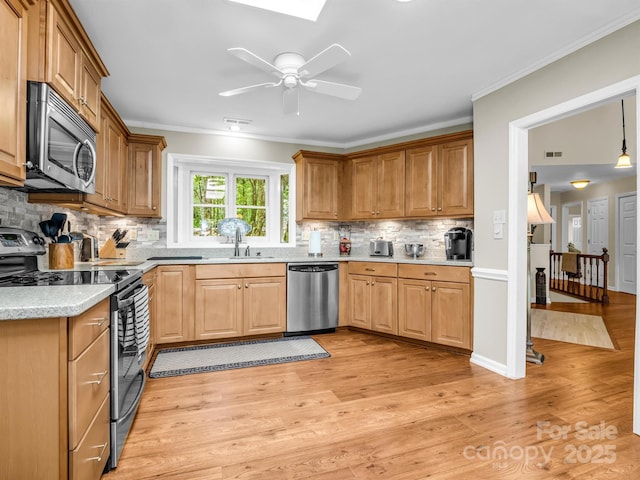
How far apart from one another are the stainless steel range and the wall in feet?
8.87

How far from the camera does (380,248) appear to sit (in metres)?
4.46

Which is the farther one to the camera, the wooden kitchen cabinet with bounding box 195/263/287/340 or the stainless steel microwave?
the wooden kitchen cabinet with bounding box 195/263/287/340

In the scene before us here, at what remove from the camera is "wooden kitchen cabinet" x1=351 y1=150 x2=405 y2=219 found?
13.4ft

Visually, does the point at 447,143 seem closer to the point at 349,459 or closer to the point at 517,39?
the point at 517,39

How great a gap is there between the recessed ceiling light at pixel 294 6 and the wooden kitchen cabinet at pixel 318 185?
7.70 feet

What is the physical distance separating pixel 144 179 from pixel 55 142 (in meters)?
2.10

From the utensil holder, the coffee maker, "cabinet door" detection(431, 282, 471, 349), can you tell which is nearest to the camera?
the utensil holder

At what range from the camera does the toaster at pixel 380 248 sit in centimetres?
441

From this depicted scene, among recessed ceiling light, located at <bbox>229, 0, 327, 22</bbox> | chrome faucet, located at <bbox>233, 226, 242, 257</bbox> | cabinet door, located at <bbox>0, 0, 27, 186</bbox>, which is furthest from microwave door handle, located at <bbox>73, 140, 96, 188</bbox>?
chrome faucet, located at <bbox>233, 226, 242, 257</bbox>

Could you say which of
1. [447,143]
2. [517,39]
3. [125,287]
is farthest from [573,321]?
[125,287]

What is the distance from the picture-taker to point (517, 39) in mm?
2357

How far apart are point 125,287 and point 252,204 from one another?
112 inches

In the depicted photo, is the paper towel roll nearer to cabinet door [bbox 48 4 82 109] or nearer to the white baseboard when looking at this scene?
the white baseboard

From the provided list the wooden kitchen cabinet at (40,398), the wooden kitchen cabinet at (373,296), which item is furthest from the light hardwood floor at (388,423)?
the wooden kitchen cabinet at (373,296)
